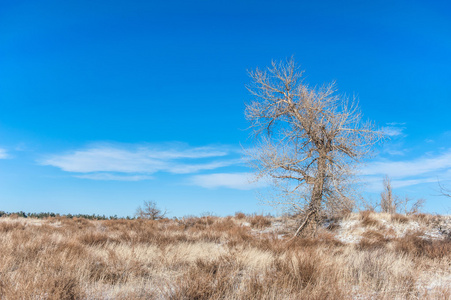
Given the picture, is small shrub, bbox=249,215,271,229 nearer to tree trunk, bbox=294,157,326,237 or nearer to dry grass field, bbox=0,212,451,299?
tree trunk, bbox=294,157,326,237

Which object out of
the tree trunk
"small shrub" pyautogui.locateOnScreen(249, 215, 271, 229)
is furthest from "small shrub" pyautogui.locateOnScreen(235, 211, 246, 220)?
the tree trunk

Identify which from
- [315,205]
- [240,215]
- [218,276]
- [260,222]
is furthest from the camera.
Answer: [240,215]

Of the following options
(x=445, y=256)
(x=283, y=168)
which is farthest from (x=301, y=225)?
(x=445, y=256)

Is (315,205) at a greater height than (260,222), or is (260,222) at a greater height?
(315,205)

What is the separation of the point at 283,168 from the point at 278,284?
23.9ft

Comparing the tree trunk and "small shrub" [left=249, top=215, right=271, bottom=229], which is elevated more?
the tree trunk

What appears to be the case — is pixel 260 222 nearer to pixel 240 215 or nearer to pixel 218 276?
pixel 240 215

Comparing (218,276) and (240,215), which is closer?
(218,276)

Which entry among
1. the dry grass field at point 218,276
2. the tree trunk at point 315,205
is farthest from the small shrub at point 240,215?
the dry grass field at point 218,276

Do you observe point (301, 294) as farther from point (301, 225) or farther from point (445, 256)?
point (301, 225)

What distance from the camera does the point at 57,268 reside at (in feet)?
16.4

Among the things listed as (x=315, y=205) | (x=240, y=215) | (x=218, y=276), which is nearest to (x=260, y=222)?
(x=240, y=215)

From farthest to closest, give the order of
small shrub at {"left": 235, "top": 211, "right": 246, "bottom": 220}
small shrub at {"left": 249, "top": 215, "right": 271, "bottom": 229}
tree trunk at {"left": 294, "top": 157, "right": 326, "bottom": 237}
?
small shrub at {"left": 235, "top": 211, "right": 246, "bottom": 220} < small shrub at {"left": 249, "top": 215, "right": 271, "bottom": 229} < tree trunk at {"left": 294, "top": 157, "right": 326, "bottom": 237}

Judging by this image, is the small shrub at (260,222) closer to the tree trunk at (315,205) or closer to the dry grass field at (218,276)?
the tree trunk at (315,205)
